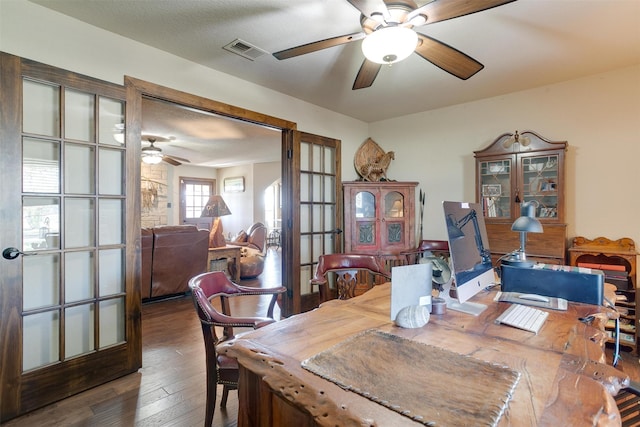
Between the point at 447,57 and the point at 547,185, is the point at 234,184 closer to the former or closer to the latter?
the point at 547,185

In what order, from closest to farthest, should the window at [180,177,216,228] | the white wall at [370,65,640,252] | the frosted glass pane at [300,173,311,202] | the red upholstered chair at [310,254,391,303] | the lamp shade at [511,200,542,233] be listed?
the lamp shade at [511,200,542,233]
the red upholstered chair at [310,254,391,303]
the white wall at [370,65,640,252]
the frosted glass pane at [300,173,311,202]
the window at [180,177,216,228]

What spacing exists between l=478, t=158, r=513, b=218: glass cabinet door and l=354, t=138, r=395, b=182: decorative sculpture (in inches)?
47.8

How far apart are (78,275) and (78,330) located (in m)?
0.37

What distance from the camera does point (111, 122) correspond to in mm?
2234

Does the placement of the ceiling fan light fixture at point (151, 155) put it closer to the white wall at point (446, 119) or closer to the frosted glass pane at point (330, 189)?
the white wall at point (446, 119)

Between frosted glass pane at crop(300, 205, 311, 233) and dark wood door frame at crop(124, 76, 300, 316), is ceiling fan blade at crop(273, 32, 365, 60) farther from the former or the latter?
frosted glass pane at crop(300, 205, 311, 233)

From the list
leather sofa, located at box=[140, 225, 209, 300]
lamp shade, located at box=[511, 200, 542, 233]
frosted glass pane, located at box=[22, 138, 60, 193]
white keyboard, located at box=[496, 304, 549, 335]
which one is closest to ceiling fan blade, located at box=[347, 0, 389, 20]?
lamp shade, located at box=[511, 200, 542, 233]

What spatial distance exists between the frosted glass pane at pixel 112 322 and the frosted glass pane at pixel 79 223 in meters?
0.46

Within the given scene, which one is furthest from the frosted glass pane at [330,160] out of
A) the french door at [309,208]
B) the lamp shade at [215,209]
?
the lamp shade at [215,209]

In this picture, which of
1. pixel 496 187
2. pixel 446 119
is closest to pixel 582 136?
pixel 496 187

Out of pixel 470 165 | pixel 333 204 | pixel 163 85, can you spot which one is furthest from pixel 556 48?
pixel 163 85

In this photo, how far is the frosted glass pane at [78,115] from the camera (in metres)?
2.05

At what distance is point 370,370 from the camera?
85 centimetres

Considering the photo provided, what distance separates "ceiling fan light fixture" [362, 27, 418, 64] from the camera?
1562 mm
